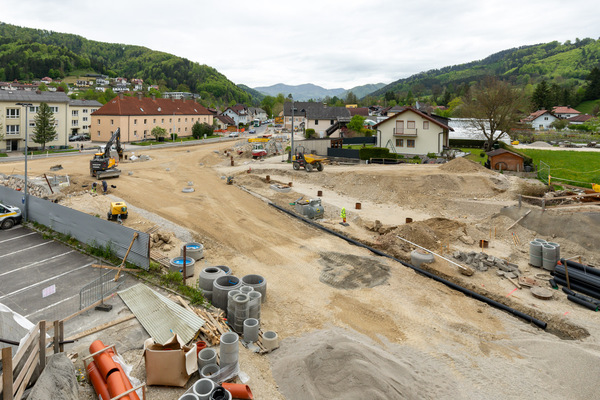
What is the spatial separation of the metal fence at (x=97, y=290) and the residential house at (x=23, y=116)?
49.7 meters

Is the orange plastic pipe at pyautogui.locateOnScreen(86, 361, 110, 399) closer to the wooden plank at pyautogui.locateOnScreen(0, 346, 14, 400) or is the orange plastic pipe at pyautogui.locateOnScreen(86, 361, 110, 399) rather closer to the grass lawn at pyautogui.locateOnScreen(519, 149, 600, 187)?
the wooden plank at pyautogui.locateOnScreen(0, 346, 14, 400)

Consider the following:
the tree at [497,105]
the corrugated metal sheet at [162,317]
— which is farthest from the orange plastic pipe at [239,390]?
the tree at [497,105]

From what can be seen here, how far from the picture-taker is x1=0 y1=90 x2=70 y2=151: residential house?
52125 millimetres

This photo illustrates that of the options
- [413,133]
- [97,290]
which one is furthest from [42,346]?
[413,133]

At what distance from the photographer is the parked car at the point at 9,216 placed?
21689 millimetres

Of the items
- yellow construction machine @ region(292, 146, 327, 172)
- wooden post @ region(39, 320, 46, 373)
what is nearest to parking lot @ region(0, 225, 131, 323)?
wooden post @ region(39, 320, 46, 373)

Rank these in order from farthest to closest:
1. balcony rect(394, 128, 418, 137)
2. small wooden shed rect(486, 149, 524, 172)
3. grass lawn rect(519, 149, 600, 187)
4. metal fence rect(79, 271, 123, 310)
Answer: balcony rect(394, 128, 418, 137) → small wooden shed rect(486, 149, 524, 172) → grass lawn rect(519, 149, 600, 187) → metal fence rect(79, 271, 123, 310)

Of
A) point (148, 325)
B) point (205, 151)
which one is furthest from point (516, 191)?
point (205, 151)

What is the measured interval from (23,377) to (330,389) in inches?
256

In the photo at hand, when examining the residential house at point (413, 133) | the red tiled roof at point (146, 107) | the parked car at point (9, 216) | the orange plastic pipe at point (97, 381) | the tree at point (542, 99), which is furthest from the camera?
the tree at point (542, 99)

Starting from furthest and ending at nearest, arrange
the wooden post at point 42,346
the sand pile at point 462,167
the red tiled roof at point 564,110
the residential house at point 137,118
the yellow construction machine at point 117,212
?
the red tiled roof at point 564,110
the residential house at point 137,118
the sand pile at point 462,167
the yellow construction machine at point 117,212
the wooden post at point 42,346

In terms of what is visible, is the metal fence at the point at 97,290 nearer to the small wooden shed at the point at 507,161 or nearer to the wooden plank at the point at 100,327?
the wooden plank at the point at 100,327

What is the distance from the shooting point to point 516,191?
27.7 metres

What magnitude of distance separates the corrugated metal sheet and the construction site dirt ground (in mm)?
611
